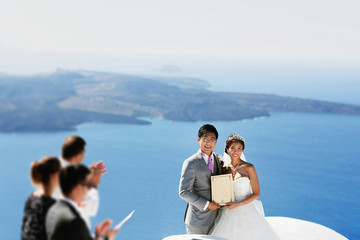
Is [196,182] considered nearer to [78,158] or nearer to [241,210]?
[241,210]

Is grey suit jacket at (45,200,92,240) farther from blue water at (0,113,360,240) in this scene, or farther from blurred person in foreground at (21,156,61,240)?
blue water at (0,113,360,240)

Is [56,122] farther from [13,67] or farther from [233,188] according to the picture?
[233,188]

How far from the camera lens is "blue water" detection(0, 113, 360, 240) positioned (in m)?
19.9

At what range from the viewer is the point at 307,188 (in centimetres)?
2275

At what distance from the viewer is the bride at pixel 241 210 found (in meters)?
2.58

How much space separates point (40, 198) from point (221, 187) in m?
1.43

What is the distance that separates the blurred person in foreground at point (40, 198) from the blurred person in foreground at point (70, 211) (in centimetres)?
5

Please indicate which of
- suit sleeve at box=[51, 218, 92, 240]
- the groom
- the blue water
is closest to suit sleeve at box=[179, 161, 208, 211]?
the groom

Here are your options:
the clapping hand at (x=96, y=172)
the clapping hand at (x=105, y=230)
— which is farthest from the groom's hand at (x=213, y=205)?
the clapping hand at (x=105, y=230)

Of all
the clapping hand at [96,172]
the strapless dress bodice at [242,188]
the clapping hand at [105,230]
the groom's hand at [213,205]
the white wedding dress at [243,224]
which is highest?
the clapping hand at [96,172]

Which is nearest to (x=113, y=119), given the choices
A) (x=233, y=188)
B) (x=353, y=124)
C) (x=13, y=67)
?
(x=13, y=67)

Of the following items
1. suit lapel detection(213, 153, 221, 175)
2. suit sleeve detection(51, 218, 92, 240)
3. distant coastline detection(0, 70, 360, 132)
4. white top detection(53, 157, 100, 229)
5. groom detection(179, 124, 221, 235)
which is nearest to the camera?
suit sleeve detection(51, 218, 92, 240)

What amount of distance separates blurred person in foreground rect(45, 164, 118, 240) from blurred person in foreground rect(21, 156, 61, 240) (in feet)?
0.16

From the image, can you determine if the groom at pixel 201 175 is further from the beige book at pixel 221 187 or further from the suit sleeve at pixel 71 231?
the suit sleeve at pixel 71 231
